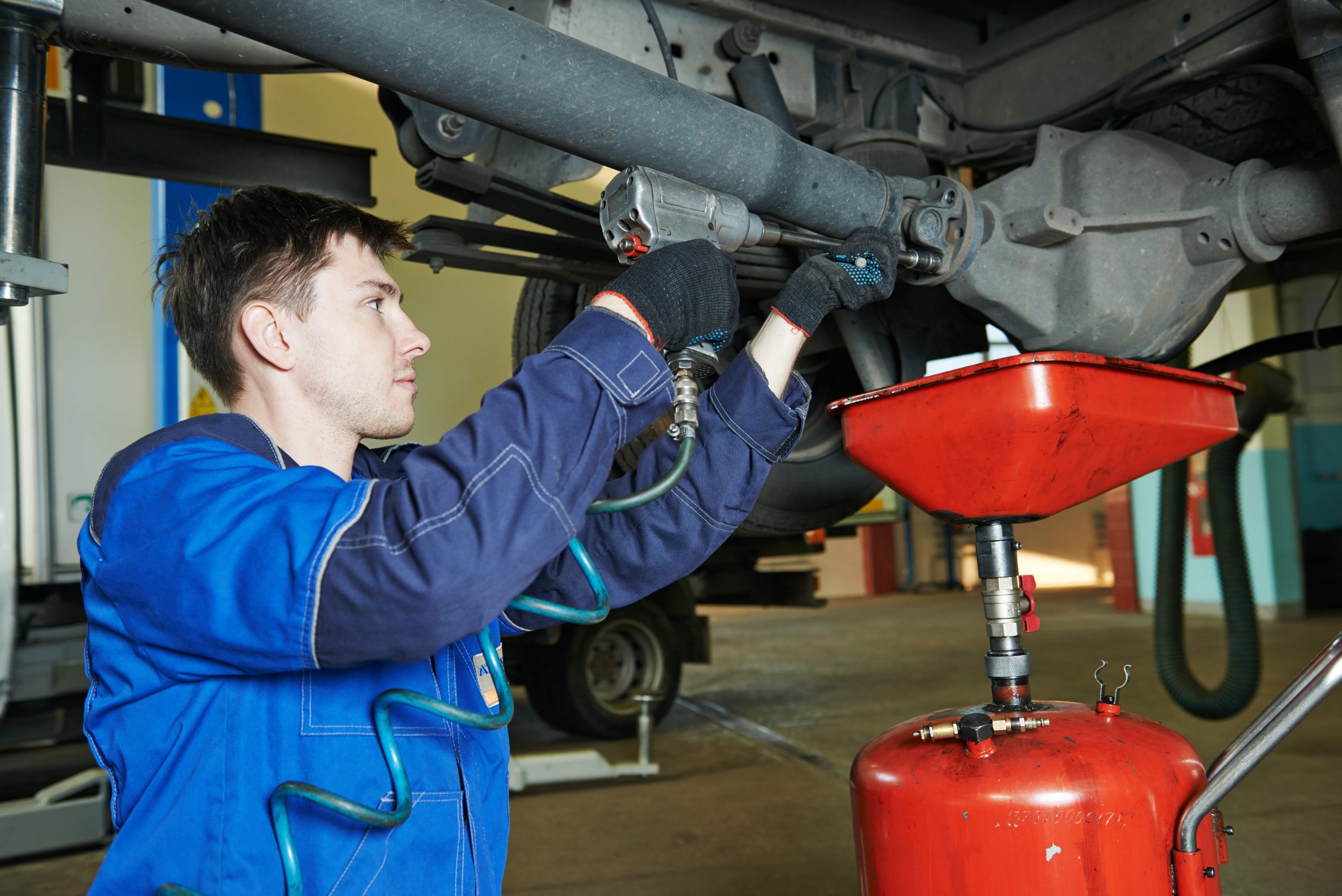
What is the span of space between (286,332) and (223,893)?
0.62m

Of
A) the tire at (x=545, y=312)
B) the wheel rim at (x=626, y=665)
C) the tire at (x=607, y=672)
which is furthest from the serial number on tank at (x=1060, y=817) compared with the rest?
the wheel rim at (x=626, y=665)

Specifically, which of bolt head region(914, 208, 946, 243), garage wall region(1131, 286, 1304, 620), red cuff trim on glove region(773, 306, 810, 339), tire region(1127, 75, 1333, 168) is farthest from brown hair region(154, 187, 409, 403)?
garage wall region(1131, 286, 1304, 620)

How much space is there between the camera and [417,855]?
110cm

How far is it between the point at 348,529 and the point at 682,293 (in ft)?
1.47

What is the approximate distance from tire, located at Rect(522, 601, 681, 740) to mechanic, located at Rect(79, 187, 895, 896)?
9.29 feet

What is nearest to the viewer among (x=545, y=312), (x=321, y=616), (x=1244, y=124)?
(x=321, y=616)

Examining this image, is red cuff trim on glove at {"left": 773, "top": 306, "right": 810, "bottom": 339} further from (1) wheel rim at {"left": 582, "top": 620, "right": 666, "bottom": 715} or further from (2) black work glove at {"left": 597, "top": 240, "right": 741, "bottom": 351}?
(1) wheel rim at {"left": 582, "top": 620, "right": 666, "bottom": 715}

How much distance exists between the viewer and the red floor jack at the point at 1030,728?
130cm

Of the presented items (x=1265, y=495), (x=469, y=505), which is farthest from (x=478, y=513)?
(x=1265, y=495)

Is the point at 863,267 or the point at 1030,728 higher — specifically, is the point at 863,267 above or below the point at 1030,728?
above

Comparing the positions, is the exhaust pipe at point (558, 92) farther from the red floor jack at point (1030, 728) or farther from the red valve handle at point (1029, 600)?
the red valve handle at point (1029, 600)

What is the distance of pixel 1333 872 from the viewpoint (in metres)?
2.49

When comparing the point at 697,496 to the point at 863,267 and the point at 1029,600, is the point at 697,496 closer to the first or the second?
the point at 863,267

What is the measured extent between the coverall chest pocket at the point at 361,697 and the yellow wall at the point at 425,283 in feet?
6.67
